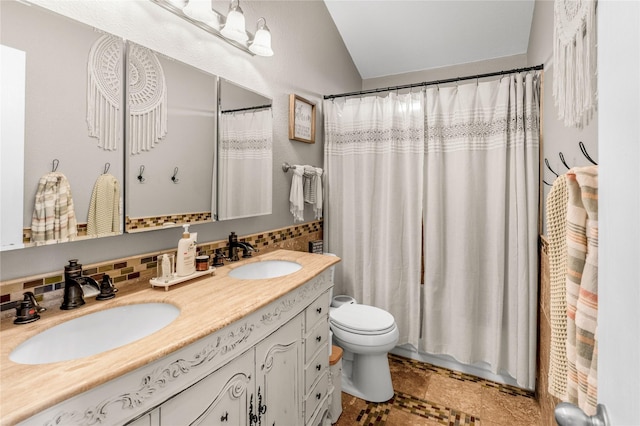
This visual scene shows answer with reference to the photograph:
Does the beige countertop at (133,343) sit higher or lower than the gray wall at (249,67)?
lower

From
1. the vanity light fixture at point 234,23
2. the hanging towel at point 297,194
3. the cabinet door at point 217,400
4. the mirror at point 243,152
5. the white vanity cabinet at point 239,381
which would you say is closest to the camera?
the white vanity cabinet at point 239,381

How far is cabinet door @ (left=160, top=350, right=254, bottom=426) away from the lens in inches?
31.7

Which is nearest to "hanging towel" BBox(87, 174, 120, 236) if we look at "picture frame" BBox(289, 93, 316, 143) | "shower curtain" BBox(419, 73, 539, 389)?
"picture frame" BBox(289, 93, 316, 143)

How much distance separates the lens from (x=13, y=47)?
923 mm

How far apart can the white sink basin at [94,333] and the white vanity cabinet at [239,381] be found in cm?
24

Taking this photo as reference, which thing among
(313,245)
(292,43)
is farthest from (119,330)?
(292,43)

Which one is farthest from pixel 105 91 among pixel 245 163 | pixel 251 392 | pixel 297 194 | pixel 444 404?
pixel 444 404

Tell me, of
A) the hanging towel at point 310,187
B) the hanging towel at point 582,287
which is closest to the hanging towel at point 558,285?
the hanging towel at point 582,287

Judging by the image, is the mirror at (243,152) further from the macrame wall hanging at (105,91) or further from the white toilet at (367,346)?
the white toilet at (367,346)

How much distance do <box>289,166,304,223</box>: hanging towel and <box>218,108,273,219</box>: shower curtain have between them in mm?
218

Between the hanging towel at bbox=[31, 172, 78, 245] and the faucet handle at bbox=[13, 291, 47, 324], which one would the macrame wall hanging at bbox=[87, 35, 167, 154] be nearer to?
the hanging towel at bbox=[31, 172, 78, 245]

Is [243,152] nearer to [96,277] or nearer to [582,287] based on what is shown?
[96,277]

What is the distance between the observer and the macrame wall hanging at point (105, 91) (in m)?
1.11
